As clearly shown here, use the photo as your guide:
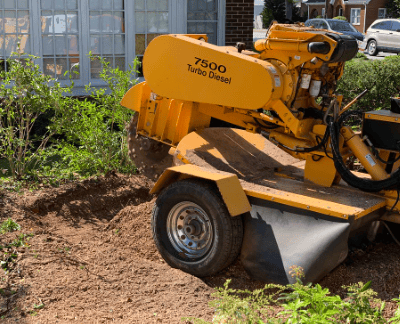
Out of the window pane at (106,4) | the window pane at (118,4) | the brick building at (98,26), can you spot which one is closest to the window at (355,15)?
the brick building at (98,26)

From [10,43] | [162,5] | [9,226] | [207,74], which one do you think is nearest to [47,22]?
[10,43]

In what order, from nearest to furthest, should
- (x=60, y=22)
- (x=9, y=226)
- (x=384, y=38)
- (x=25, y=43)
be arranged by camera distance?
1. (x=9, y=226)
2. (x=25, y=43)
3. (x=60, y=22)
4. (x=384, y=38)

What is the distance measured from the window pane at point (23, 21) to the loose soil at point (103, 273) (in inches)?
175

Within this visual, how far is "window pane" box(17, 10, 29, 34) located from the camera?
1018cm

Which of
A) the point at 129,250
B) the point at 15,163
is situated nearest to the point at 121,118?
the point at 15,163

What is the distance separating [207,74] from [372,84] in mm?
5806

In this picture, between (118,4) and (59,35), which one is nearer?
(59,35)

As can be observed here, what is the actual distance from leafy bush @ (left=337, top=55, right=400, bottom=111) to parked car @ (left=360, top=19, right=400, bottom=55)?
21.3 metres

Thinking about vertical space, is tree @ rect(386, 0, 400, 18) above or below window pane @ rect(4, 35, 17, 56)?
above

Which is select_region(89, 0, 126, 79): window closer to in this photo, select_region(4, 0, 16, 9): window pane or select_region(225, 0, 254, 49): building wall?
select_region(4, 0, 16, 9): window pane

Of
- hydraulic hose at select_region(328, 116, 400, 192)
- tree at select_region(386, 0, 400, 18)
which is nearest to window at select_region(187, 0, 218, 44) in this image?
hydraulic hose at select_region(328, 116, 400, 192)

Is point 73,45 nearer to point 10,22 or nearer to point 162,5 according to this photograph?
point 10,22

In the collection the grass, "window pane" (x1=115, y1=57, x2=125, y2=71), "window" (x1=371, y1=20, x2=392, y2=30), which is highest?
"window" (x1=371, y1=20, x2=392, y2=30)

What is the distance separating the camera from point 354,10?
180 ft
